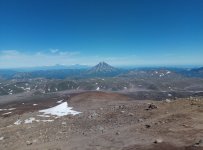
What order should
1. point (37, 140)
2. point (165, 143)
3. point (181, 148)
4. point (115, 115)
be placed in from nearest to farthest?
point (181, 148) → point (165, 143) → point (37, 140) → point (115, 115)

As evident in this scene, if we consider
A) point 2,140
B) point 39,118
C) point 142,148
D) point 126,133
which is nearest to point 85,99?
point 39,118

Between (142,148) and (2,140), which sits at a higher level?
(142,148)

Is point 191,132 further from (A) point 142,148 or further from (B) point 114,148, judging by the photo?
(B) point 114,148

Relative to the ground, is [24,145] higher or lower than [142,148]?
lower

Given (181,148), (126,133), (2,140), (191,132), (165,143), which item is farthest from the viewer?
(2,140)

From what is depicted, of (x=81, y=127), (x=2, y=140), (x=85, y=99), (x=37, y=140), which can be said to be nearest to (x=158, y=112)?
(x=81, y=127)

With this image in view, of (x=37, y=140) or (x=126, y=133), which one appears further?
(x=37, y=140)

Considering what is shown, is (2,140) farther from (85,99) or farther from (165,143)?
(85,99)

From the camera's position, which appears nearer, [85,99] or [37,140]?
[37,140]

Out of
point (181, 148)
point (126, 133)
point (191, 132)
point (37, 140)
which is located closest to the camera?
point (181, 148)
